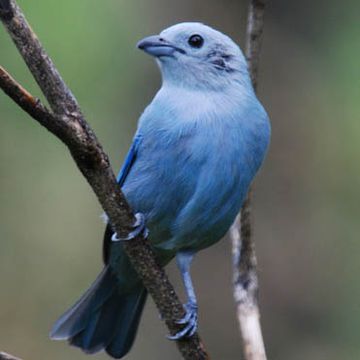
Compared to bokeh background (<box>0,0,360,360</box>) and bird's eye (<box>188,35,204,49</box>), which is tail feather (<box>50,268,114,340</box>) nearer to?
bokeh background (<box>0,0,360,360</box>)

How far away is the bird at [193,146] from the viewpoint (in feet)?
13.4

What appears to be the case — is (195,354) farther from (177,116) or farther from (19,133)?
(19,133)

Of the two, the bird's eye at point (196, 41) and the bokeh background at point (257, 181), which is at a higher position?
the bird's eye at point (196, 41)

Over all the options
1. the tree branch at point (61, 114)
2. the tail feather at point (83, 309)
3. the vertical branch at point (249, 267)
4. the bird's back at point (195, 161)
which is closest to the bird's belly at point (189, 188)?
the bird's back at point (195, 161)

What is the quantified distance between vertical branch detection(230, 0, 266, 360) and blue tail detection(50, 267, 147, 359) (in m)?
1.04

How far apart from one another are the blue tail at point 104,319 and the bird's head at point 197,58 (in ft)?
3.91

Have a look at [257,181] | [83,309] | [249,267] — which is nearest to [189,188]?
[249,267]

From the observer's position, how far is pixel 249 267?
12.5ft

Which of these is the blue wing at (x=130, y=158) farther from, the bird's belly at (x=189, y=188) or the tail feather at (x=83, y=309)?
the tail feather at (x=83, y=309)

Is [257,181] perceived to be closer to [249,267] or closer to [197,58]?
[197,58]

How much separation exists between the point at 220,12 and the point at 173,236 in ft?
5.97

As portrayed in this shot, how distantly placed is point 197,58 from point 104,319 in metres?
1.55

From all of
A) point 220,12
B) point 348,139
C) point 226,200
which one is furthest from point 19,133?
point 226,200

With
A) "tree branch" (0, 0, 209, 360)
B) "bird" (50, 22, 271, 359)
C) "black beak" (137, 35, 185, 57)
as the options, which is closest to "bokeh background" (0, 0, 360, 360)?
"bird" (50, 22, 271, 359)
